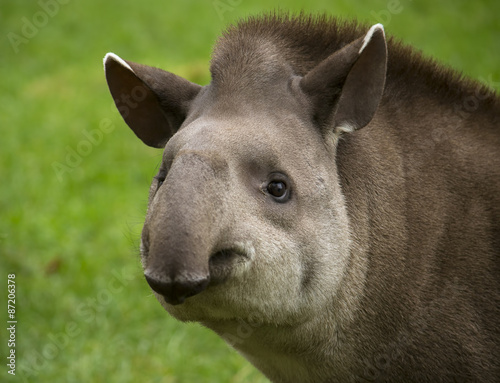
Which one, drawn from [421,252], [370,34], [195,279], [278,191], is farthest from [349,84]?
[195,279]

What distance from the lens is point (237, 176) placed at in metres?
3.08

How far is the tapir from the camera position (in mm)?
3107

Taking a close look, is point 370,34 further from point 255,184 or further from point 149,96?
point 149,96

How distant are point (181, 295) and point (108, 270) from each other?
491 centimetres

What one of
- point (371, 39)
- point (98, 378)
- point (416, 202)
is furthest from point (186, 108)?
point (98, 378)

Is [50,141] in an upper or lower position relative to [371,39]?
lower

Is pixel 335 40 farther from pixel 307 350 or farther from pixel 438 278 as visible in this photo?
pixel 307 350

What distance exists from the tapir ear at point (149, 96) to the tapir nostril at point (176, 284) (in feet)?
4.59

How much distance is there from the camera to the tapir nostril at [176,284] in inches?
103

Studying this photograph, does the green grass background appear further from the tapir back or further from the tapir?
the tapir back

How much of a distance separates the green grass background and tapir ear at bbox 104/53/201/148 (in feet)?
2.23

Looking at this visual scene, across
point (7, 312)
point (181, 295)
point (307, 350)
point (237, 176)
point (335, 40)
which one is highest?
point (335, 40)

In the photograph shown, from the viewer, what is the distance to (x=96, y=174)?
31.9ft

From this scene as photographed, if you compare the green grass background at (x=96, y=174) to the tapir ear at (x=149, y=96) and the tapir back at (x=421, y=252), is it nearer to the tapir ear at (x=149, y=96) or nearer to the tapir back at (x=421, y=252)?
the tapir ear at (x=149, y=96)
